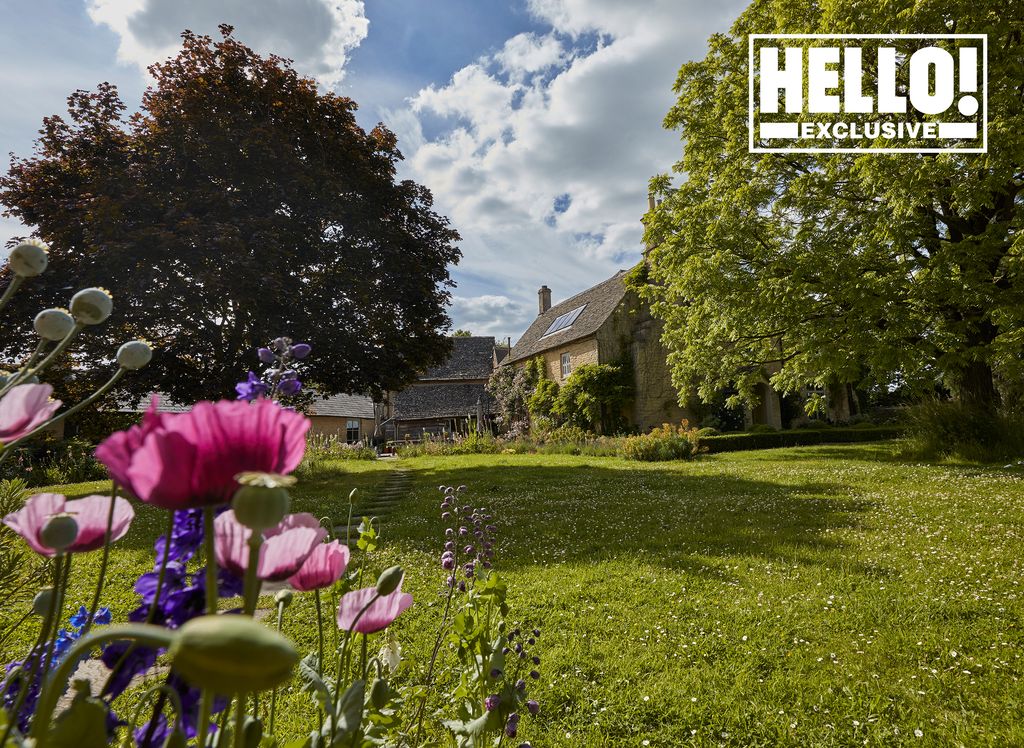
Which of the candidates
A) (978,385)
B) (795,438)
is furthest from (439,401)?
(978,385)

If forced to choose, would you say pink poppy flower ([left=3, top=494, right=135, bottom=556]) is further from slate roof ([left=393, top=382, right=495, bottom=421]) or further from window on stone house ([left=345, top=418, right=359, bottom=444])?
window on stone house ([left=345, top=418, right=359, bottom=444])

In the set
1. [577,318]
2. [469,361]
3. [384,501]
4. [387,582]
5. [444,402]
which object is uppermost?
[577,318]

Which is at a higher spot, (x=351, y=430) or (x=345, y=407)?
(x=345, y=407)

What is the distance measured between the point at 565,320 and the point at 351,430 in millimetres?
20195

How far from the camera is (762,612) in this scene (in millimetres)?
3598

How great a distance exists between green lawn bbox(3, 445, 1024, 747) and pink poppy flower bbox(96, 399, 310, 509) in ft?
4.50

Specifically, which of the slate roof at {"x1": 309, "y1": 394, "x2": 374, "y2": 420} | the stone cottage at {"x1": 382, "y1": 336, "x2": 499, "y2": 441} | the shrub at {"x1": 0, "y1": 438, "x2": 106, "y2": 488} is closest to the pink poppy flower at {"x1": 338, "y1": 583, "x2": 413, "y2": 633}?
the shrub at {"x1": 0, "y1": 438, "x2": 106, "y2": 488}

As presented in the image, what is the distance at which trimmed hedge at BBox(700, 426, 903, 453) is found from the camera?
17.9m

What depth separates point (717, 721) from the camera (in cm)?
249

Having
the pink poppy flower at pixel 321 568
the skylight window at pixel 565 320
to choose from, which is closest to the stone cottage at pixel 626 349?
the skylight window at pixel 565 320

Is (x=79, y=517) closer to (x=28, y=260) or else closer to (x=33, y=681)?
(x=33, y=681)

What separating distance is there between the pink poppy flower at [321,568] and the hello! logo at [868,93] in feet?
33.9

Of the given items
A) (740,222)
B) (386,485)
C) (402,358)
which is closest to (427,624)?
(386,485)

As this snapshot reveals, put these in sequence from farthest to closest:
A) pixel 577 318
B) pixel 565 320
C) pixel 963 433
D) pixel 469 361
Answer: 1. pixel 469 361
2. pixel 565 320
3. pixel 577 318
4. pixel 963 433
